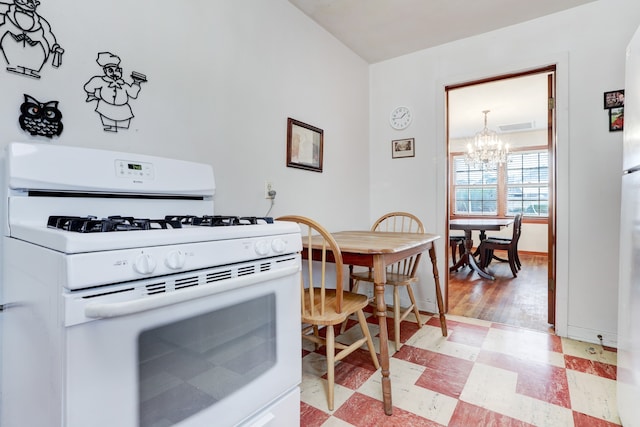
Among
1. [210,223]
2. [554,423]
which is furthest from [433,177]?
[210,223]

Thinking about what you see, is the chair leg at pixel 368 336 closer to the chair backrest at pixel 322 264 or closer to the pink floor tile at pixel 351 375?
the pink floor tile at pixel 351 375

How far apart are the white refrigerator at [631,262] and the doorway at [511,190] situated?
115 cm

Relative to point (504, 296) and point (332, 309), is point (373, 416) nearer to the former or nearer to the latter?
point (332, 309)

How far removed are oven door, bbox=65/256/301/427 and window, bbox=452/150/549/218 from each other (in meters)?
5.63

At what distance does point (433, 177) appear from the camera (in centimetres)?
285

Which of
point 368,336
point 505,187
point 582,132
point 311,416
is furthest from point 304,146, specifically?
point 505,187

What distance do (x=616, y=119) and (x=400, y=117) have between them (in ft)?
5.00

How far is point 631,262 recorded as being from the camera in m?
1.26

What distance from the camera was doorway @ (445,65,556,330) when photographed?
2.57m

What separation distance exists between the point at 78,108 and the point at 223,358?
108 cm

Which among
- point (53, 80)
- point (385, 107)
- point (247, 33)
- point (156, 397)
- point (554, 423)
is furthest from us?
point (385, 107)

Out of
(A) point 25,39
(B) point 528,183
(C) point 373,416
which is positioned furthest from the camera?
(B) point 528,183

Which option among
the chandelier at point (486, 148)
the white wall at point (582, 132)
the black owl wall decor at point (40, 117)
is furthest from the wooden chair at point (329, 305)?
the chandelier at point (486, 148)

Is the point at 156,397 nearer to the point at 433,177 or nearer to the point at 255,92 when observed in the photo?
the point at 255,92
